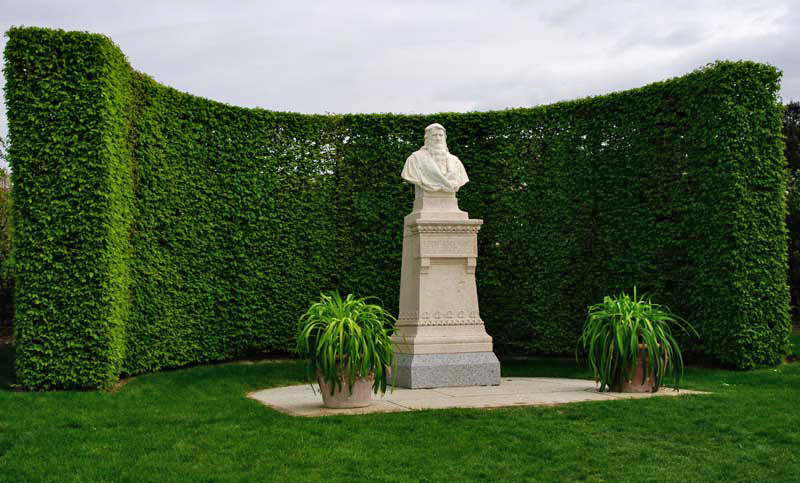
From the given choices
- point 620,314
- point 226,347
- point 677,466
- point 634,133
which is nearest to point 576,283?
point 634,133

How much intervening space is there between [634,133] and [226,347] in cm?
645

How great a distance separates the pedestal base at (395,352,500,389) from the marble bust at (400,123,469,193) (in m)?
2.01

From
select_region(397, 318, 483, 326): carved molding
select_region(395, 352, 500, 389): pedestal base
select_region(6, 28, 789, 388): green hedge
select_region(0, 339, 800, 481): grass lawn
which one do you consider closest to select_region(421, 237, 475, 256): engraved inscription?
select_region(397, 318, 483, 326): carved molding

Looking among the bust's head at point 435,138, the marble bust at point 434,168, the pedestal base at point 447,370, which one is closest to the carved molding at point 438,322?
the pedestal base at point 447,370

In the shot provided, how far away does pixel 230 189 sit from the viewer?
9727mm

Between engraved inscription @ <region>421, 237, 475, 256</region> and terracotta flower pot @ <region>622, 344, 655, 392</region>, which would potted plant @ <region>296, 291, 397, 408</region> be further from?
terracotta flower pot @ <region>622, 344, 655, 392</region>

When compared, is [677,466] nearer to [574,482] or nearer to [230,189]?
[574,482]

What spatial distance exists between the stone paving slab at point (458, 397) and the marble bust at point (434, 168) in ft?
7.94

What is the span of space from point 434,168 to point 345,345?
314 cm

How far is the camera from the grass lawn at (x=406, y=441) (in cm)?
412

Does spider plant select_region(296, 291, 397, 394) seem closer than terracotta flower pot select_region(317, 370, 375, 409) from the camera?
Yes

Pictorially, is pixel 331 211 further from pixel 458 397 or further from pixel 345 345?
pixel 345 345

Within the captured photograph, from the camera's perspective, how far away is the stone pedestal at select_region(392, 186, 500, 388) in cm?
782

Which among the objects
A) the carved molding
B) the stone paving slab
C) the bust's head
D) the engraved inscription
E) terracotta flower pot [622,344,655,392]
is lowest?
the stone paving slab
